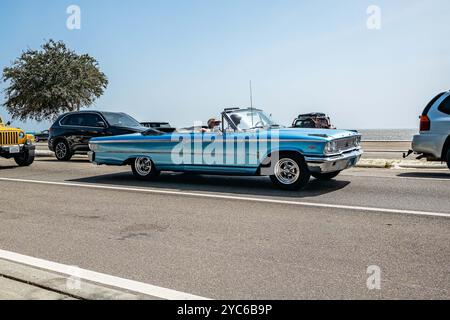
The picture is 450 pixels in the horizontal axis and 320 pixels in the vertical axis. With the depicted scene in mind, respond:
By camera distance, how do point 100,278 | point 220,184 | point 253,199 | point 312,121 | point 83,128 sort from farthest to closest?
point 312,121 → point 83,128 → point 220,184 → point 253,199 → point 100,278

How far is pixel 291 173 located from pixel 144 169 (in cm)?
359

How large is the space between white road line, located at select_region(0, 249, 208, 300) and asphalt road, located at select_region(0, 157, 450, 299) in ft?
0.38

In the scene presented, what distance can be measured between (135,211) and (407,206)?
4124mm

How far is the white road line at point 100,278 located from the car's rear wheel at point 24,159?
10.5 m

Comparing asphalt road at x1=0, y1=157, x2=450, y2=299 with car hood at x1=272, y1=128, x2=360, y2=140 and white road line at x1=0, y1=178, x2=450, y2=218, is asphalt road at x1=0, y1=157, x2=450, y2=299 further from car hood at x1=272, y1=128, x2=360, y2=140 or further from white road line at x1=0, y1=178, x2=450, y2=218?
car hood at x1=272, y1=128, x2=360, y2=140

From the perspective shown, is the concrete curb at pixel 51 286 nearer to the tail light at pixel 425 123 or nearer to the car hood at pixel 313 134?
the car hood at pixel 313 134

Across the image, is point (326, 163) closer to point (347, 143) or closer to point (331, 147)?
point (331, 147)

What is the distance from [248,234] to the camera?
17.6ft

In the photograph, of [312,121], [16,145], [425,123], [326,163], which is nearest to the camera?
[326,163]

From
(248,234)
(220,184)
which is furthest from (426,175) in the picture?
(248,234)

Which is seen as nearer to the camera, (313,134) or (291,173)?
(313,134)

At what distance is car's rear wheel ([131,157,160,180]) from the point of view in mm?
10219

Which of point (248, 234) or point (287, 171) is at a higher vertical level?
point (287, 171)
